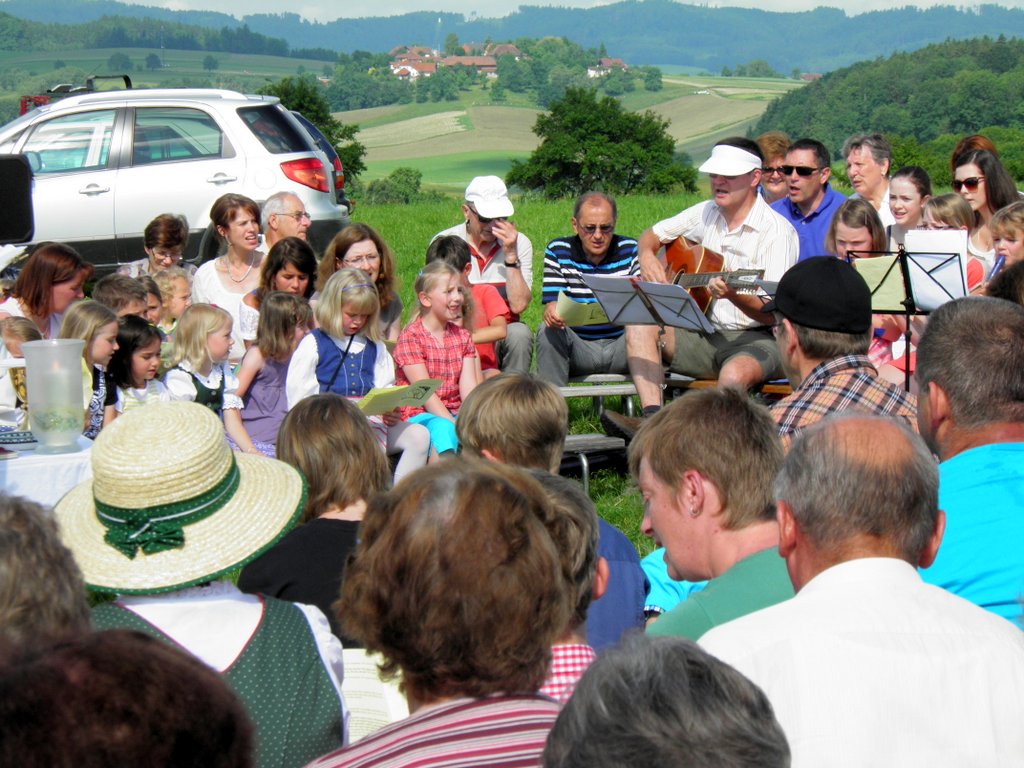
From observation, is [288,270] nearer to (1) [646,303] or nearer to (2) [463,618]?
(1) [646,303]

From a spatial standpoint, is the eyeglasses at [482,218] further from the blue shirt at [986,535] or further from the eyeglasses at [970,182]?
the blue shirt at [986,535]

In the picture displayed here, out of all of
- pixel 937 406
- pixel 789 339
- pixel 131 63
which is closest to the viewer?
pixel 937 406

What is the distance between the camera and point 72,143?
36.0ft

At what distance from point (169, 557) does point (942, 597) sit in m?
1.54

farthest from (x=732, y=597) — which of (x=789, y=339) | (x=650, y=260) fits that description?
(x=650, y=260)

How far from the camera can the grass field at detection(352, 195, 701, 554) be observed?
650 centimetres

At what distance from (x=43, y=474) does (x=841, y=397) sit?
9.49 ft

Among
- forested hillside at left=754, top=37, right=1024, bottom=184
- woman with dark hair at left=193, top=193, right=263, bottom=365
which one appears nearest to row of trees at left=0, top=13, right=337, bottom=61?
forested hillside at left=754, top=37, right=1024, bottom=184

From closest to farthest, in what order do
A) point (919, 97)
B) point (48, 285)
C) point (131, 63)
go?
point (48, 285)
point (919, 97)
point (131, 63)

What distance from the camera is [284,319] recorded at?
6293mm

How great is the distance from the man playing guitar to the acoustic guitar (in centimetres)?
5

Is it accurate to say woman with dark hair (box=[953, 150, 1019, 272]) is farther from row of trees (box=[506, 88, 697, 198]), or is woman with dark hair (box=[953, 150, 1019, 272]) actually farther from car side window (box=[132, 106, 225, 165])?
row of trees (box=[506, 88, 697, 198])

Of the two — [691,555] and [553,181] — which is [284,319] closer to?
[691,555]

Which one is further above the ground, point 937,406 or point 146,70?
point 937,406
